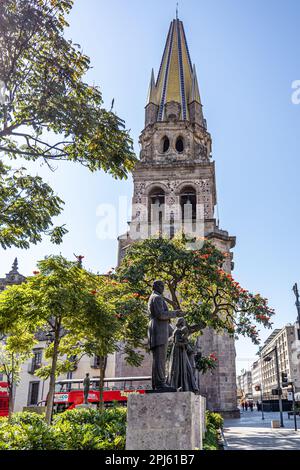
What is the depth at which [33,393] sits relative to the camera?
117 feet

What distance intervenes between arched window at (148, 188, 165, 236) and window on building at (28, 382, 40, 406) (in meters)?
17.2

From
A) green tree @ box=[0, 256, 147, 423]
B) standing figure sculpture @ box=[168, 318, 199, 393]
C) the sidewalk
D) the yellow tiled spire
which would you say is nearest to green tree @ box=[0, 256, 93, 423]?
green tree @ box=[0, 256, 147, 423]

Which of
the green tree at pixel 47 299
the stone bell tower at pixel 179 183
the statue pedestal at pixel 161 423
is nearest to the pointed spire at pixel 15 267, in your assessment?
the stone bell tower at pixel 179 183

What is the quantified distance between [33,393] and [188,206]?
73.3ft

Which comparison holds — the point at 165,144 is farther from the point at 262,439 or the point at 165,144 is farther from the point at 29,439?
the point at 29,439

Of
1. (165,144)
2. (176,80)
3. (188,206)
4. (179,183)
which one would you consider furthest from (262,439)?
(176,80)

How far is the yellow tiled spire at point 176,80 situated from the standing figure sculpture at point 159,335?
Answer: 128ft

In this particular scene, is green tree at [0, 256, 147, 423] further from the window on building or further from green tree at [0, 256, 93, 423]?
Answer: the window on building

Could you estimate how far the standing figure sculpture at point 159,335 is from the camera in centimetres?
678

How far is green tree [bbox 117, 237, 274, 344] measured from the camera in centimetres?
1816

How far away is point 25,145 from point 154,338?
604 cm

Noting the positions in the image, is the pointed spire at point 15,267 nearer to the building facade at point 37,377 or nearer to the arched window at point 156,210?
the building facade at point 37,377

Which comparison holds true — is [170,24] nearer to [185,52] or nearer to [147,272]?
[185,52]
